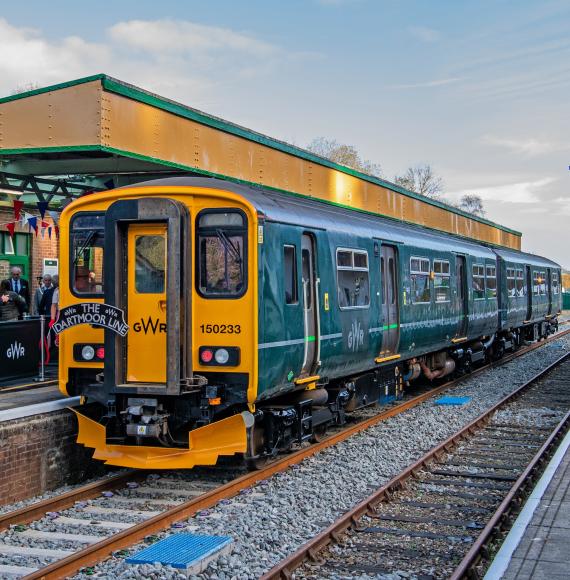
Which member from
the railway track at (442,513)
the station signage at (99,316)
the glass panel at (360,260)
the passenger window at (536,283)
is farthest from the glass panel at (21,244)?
the passenger window at (536,283)

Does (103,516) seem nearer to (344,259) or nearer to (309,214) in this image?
(309,214)

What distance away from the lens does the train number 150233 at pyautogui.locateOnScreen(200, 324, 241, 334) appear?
8.18 meters

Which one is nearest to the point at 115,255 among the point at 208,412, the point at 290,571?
the point at 208,412

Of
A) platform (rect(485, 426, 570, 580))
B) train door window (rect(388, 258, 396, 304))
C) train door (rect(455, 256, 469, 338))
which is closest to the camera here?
platform (rect(485, 426, 570, 580))

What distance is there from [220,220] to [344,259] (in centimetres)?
263

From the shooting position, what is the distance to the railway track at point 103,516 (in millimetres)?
6270

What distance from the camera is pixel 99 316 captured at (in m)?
8.22

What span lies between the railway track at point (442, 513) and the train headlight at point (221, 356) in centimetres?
190

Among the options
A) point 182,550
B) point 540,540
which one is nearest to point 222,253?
point 182,550

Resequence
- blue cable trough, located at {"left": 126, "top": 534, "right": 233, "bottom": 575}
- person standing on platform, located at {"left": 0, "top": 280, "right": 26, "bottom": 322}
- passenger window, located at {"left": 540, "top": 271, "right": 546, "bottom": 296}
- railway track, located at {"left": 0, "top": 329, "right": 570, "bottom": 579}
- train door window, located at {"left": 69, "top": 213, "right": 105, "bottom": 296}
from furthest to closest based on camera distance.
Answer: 1. passenger window, located at {"left": 540, "top": 271, "right": 546, "bottom": 296}
2. person standing on platform, located at {"left": 0, "top": 280, "right": 26, "bottom": 322}
3. train door window, located at {"left": 69, "top": 213, "right": 105, "bottom": 296}
4. railway track, located at {"left": 0, "top": 329, "right": 570, "bottom": 579}
5. blue cable trough, located at {"left": 126, "top": 534, "right": 233, "bottom": 575}

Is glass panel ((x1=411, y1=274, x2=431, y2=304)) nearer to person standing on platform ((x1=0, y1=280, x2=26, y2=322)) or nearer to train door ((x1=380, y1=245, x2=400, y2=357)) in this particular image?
train door ((x1=380, y1=245, x2=400, y2=357))

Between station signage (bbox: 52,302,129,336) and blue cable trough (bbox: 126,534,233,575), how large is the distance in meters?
2.36

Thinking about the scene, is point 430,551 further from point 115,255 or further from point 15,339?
point 15,339

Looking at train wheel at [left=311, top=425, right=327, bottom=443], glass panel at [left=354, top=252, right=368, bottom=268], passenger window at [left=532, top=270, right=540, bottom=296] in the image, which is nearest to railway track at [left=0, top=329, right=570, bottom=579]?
train wheel at [left=311, top=425, right=327, bottom=443]
